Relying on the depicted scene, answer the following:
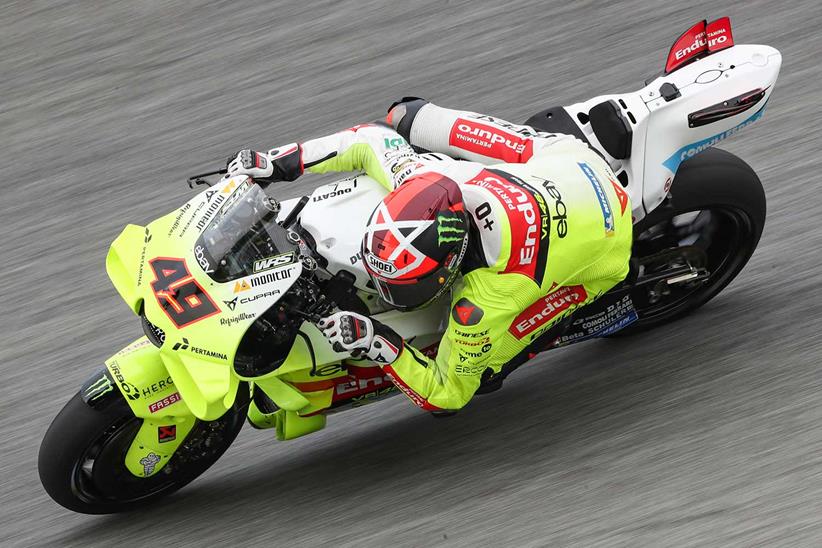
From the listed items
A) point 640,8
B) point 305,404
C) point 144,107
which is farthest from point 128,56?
point 305,404

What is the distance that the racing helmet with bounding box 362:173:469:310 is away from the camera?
3928 mm

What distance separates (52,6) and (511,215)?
19.1 feet

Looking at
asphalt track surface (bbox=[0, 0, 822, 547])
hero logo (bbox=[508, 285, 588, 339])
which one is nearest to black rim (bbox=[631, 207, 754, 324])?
asphalt track surface (bbox=[0, 0, 822, 547])

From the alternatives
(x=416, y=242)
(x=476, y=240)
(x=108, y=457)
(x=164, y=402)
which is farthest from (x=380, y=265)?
(x=108, y=457)

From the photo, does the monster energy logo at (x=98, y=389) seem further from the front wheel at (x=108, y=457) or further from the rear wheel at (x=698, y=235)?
the rear wheel at (x=698, y=235)

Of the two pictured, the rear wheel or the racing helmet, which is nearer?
the racing helmet

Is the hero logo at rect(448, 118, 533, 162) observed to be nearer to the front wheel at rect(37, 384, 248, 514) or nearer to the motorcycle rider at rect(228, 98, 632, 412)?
the motorcycle rider at rect(228, 98, 632, 412)

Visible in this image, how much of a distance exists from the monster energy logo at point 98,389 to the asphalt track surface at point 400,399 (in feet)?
2.24

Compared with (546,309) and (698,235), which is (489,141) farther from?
(698,235)

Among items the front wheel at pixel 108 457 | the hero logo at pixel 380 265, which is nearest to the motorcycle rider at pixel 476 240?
the hero logo at pixel 380 265

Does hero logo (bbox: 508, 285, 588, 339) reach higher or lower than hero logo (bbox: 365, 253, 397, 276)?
lower

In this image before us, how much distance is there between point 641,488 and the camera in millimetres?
4289

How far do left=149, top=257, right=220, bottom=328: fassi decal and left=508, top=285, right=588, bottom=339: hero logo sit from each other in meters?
1.19

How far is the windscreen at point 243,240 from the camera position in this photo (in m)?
4.04
